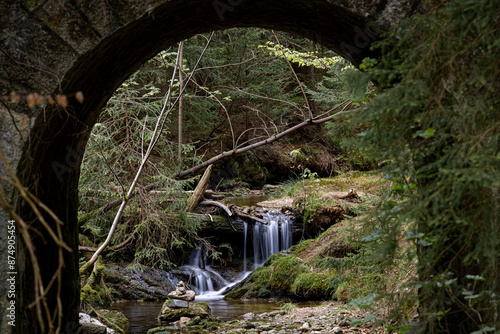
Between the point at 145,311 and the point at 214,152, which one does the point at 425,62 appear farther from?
the point at 214,152

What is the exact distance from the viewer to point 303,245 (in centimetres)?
813

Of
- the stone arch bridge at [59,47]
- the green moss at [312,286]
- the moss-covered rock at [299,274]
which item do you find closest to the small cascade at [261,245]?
the moss-covered rock at [299,274]

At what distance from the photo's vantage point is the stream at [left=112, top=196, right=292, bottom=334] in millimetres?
6570

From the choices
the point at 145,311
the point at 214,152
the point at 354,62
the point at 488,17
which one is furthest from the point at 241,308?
the point at 214,152

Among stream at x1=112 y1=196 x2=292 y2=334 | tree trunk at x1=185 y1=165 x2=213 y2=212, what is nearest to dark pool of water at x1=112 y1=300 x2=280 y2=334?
stream at x1=112 y1=196 x2=292 y2=334

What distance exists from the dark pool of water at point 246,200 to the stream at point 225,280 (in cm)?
144

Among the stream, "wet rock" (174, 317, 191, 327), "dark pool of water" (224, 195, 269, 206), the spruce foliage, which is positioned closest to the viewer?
the spruce foliage

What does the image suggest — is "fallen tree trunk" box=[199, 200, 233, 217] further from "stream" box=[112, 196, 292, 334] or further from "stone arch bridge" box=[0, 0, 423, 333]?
"stone arch bridge" box=[0, 0, 423, 333]

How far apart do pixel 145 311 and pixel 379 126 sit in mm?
5880

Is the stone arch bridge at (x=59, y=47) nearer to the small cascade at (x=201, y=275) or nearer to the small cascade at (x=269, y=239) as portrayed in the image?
the small cascade at (x=201, y=275)

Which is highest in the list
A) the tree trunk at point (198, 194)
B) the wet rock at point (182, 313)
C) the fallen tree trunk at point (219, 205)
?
the tree trunk at point (198, 194)

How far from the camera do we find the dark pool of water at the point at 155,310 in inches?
232

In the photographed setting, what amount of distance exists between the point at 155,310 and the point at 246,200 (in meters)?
5.36

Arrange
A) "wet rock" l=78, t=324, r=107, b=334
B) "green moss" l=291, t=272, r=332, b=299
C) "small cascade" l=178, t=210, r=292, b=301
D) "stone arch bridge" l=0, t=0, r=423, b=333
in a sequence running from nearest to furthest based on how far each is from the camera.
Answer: "stone arch bridge" l=0, t=0, r=423, b=333 < "wet rock" l=78, t=324, r=107, b=334 < "green moss" l=291, t=272, r=332, b=299 < "small cascade" l=178, t=210, r=292, b=301
